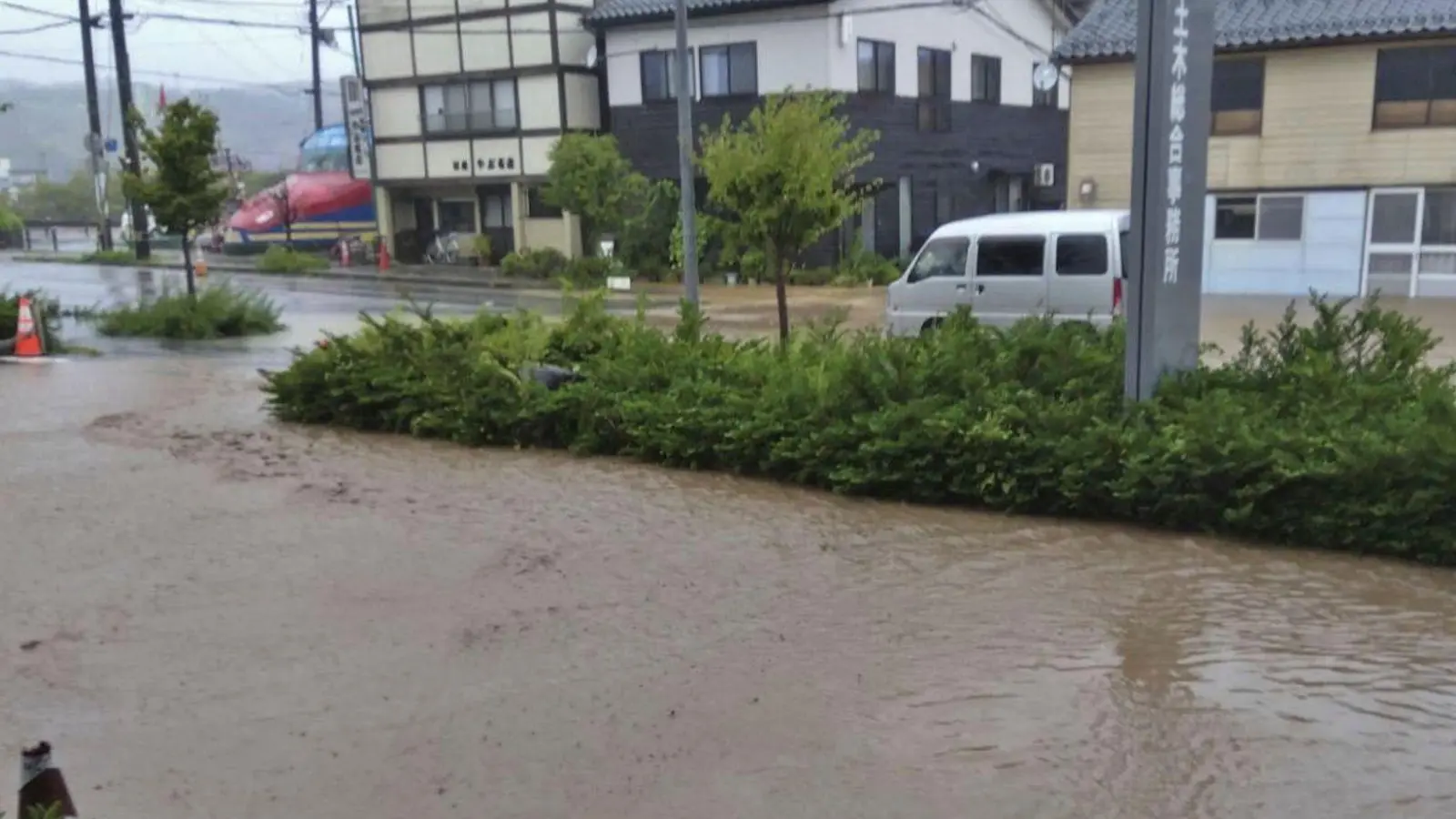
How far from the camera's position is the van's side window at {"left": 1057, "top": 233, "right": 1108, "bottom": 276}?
13.2 metres

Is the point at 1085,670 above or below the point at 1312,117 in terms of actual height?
below

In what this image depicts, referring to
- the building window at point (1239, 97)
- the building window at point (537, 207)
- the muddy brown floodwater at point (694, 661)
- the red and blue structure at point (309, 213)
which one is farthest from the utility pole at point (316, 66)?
the muddy brown floodwater at point (694, 661)

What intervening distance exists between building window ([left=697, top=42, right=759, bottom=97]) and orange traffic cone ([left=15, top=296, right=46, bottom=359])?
52.9 ft

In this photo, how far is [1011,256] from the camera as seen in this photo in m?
13.9

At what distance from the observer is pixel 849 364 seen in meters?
8.59

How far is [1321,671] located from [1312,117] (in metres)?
18.9

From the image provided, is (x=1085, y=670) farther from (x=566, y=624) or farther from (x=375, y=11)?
(x=375, y=11)

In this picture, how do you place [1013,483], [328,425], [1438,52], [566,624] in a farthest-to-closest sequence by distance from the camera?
1. [1438,52]
2. [328,425]
3. [1013,483]
4. [566,624]

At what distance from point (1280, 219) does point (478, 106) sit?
19899 mm

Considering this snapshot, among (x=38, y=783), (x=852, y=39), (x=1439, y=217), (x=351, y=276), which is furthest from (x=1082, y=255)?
(x=351, y=276)

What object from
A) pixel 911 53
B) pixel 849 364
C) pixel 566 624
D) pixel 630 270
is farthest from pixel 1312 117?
pixel 566 624

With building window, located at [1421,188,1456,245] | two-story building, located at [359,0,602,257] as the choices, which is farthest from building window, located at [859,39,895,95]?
building window, located at [1421,188,1456,245]

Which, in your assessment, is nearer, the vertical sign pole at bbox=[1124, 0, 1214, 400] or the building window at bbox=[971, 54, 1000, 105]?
the vertical sign pole at bbox=[1124, 0, 1214, 400]

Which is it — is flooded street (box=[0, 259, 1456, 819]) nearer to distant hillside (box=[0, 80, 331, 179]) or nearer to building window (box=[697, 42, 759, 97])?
building window (box=[697, 42, 759, 97])
